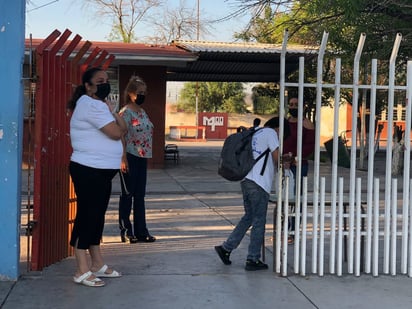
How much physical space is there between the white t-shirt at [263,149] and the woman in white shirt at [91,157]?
130 cm

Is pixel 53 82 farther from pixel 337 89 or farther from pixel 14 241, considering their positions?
pixel 337 89

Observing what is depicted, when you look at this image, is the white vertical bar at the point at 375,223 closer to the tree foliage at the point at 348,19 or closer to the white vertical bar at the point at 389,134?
the white vertical bar at the point at 389,134

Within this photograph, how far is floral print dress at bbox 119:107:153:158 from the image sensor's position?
6305 mm

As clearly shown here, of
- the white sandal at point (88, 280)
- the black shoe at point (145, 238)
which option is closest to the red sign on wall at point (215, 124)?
the black shoe at point (145, 238)

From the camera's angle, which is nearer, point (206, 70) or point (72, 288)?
point (72, 288)

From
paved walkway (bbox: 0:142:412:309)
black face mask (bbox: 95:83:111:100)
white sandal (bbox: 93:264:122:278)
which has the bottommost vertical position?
paved walkway (bbox: 0:142:412:309)

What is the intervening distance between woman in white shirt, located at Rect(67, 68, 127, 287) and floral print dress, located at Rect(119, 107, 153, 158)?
1373mm

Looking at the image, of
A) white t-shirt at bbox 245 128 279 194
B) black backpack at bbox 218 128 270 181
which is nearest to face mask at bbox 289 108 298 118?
white t-shirt at bbox 245 128 279 194

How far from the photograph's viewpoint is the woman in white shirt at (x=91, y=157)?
4672 mm

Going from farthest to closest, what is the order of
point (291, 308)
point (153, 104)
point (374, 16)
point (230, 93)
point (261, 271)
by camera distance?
point (230, 93), point (153, 104), point (374, 16), point (261, 271), point (291, 308)

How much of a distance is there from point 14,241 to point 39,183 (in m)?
0.56

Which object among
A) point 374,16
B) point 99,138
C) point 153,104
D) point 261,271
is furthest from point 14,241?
point 153,104

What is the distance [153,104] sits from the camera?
53.3ft

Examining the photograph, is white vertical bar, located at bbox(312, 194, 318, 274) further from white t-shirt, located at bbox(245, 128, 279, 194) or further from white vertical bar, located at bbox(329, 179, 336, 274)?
white t-shirt, located at bbox(245, 128, 279, 194)
